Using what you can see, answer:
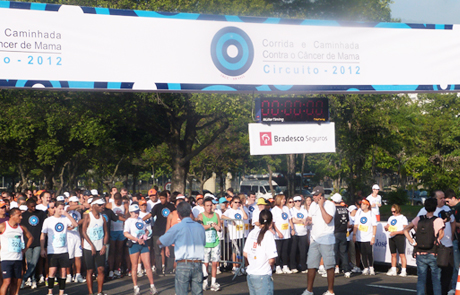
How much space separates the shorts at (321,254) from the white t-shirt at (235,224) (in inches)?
131

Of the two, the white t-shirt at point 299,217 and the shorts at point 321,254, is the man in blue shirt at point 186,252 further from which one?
the white t-shirt at point 299,217

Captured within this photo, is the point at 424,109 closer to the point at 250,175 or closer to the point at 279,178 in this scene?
the point at 279,178

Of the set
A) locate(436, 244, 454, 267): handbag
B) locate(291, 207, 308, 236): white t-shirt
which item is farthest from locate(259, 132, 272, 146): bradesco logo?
locate(436, 244, 454, 267): handbag

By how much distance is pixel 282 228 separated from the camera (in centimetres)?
1328

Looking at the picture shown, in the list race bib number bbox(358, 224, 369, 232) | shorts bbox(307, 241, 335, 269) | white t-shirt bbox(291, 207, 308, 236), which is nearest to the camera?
shorts bbox(307, 241, 335, 269)

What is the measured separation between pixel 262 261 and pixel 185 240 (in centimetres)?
114

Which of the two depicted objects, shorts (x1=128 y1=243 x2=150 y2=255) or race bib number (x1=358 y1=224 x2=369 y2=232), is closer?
shorts (x1=128 y1=243 x2=150 y2=255)

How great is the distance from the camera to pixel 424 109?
51.4 meters

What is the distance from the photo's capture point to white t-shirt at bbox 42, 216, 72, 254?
10008mm

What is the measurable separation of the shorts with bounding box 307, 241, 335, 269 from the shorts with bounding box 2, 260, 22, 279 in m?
5.13

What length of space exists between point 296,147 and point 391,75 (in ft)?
9.47

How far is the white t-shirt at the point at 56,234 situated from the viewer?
1001 centimetres

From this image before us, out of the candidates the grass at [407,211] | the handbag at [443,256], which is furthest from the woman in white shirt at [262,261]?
the grass at [407,211]

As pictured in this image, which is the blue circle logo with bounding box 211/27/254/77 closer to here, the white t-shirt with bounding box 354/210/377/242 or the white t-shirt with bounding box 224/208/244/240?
the white t-shirt with bounding box 224/208/244/240
